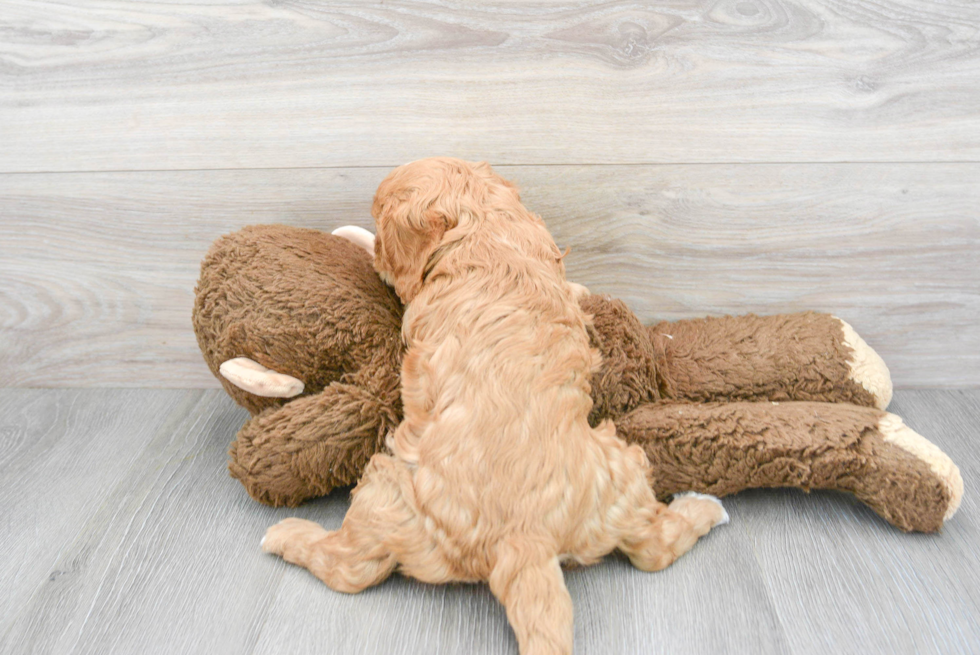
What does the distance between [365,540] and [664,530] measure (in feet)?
1.42

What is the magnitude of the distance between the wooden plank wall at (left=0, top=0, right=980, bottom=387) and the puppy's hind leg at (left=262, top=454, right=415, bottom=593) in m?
0.56

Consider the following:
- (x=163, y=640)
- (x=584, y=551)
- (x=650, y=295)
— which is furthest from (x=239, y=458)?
(x=650, y=295)

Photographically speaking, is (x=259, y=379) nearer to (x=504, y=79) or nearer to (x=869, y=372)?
(x=504, y=79)

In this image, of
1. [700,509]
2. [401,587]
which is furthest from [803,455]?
[401,587]

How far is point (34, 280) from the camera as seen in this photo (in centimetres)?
145

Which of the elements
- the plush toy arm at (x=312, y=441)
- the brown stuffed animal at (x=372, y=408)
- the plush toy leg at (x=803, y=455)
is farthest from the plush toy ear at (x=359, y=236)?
the plush toy leg at (x=803, y=455)

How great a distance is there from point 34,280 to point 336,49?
817 millimetres

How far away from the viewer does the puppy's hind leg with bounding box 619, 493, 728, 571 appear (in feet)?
3.25

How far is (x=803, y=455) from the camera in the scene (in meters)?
1.08

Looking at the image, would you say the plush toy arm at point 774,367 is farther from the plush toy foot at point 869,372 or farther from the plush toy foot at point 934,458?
the plush toy foot at point 934,458

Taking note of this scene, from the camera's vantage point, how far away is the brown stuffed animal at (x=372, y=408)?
1072 millimetres

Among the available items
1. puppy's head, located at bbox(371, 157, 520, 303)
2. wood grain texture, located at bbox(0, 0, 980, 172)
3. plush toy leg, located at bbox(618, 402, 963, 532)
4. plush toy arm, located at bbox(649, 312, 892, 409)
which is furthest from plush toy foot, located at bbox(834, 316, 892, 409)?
puppy's head, located at bbox(371, 157, 520, 303)

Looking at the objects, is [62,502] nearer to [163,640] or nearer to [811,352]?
[163,640]

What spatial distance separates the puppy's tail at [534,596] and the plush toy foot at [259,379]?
0.45 metres
